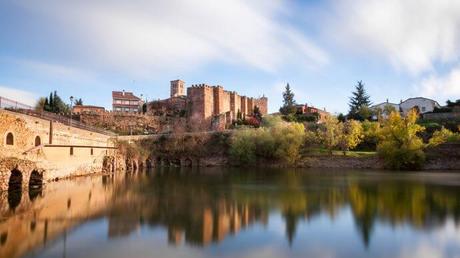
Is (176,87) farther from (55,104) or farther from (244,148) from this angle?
(244,148)

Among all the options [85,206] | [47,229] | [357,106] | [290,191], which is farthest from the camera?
[357,106]

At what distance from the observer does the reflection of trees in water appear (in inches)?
519

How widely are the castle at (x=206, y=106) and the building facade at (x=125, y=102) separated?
14761mm

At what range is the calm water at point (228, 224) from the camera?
410 inches

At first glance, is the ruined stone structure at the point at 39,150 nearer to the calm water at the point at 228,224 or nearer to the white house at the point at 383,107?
the calm water at the point at 228,224

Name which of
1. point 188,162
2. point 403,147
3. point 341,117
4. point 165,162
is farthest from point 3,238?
point 341,117

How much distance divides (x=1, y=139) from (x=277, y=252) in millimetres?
18224

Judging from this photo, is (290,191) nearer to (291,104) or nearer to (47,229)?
(47,229)

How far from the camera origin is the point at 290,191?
23.3m

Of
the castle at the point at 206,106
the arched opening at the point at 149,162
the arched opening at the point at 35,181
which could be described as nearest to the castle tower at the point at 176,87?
the castle at the point at 206,106

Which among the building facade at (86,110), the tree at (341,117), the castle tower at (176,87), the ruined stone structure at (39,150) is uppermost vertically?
the castle tower at (176,87)

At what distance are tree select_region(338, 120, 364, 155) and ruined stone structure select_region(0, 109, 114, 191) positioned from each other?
34.2 metres

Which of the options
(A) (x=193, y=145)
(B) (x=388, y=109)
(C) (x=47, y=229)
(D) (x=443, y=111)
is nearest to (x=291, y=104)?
(B) (x=388, y=109)

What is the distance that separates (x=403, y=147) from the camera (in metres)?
45.8
